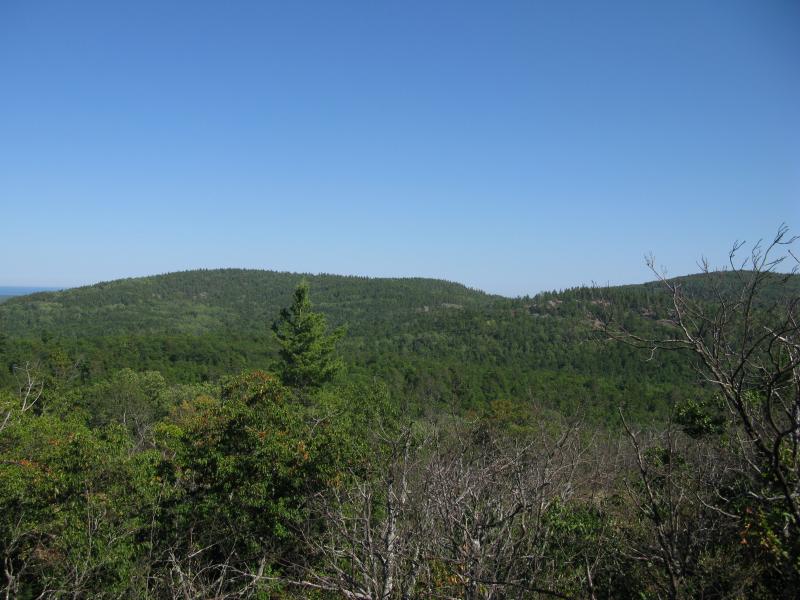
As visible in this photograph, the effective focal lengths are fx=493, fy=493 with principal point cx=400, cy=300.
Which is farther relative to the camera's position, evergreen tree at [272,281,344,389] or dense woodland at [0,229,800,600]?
evergreen tree at [272,281,344,389]

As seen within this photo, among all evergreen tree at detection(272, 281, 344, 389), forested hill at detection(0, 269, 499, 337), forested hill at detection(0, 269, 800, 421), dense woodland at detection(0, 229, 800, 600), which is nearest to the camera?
dense woodland at detection(0, 229, 800, 600)

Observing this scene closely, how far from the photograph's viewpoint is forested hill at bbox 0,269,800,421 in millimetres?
48219

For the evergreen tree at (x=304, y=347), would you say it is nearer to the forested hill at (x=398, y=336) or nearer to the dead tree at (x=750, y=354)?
the forested hill at (x=398, y=336)

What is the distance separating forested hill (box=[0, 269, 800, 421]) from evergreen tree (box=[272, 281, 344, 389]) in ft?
11.7

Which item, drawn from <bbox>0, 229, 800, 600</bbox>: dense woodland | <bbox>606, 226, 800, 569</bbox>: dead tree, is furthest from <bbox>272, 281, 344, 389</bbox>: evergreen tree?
<bbox>606, 226, 800, 569</bbox>: dead tree

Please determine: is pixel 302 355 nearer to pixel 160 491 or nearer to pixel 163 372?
pixel 160 491

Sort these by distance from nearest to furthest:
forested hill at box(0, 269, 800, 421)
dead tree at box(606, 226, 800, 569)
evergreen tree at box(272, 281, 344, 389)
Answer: dead tree at box(606, 226, 800, 569), evergreen tree at box(272, 281, 344, 389), forested hill at box(0, 269, 800, 421)

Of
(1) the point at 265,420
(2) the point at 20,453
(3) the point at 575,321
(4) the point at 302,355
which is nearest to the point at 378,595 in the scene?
(1) the point at 265,420

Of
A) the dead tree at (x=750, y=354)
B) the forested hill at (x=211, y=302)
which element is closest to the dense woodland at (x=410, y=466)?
the dead tree at (x=750, y=354)

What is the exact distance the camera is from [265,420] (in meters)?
11.7

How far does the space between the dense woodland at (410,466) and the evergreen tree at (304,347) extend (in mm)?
132

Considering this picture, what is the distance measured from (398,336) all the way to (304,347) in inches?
2877

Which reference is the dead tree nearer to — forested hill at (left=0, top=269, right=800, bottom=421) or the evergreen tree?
forested hill at (left=0, top=269, right=800, bottom=421)

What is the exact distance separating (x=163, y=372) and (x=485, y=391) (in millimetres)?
35525
